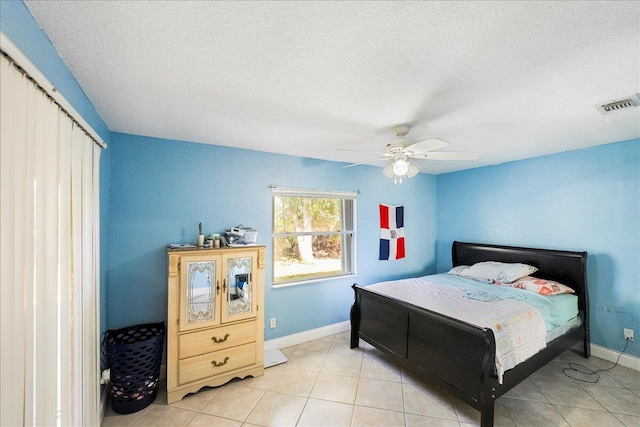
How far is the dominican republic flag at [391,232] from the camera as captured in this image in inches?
160

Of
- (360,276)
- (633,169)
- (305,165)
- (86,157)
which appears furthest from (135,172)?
(633,169)

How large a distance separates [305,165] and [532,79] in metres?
2.37

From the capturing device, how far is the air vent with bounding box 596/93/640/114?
177cm

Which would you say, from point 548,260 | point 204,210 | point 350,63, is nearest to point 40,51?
point 350,63

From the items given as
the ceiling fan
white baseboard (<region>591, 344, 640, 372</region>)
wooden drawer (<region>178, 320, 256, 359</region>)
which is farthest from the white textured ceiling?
white baseboard (<region>591, 344, 640, 372</region>)

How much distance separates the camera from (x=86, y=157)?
1552 millimetres

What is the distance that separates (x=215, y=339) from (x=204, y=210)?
1266mm

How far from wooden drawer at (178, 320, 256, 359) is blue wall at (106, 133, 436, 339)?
51cm

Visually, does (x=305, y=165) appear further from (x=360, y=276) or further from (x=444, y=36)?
(x=444, y=36)

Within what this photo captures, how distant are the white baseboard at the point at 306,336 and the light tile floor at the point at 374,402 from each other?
1.21ft

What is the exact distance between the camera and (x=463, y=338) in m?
2.11

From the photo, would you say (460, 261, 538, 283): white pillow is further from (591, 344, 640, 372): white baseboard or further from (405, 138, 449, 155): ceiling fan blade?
(405, 138, 449, 155): ceiling fan blade

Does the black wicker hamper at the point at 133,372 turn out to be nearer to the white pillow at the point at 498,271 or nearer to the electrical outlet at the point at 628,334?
the white pillow at the point at 498,271

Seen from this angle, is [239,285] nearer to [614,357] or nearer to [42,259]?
[42,259]
